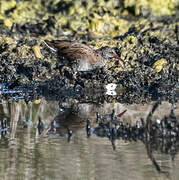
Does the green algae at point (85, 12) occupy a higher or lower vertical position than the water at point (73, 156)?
higher

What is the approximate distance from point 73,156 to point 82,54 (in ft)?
16.2

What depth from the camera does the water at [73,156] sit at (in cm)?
488

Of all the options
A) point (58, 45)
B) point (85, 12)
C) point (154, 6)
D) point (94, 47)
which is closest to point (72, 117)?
point (58, 45)

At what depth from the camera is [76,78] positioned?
32.4ft

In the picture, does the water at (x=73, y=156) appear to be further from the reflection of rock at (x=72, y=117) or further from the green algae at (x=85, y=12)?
the green algae at (x=85, y=12)

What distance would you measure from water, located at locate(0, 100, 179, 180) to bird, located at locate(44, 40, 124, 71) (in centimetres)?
298

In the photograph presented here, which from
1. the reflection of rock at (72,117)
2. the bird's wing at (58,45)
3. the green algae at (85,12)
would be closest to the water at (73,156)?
the reflection of rock at (72,117)

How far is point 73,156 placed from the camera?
17.7 feet

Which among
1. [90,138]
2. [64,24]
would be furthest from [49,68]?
[90,138]

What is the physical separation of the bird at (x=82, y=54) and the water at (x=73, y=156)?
117 inches

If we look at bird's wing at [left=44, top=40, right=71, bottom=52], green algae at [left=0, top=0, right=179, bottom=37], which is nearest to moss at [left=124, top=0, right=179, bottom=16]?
green algae at [left=0, top=0, right=179, bottom=37]

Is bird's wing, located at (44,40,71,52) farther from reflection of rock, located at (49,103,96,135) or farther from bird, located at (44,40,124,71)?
reflection of rock, located at (49,103,96,135)

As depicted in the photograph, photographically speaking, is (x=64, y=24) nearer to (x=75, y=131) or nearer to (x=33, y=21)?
(x=33, y=21)

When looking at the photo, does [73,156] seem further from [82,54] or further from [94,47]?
[94,47]
